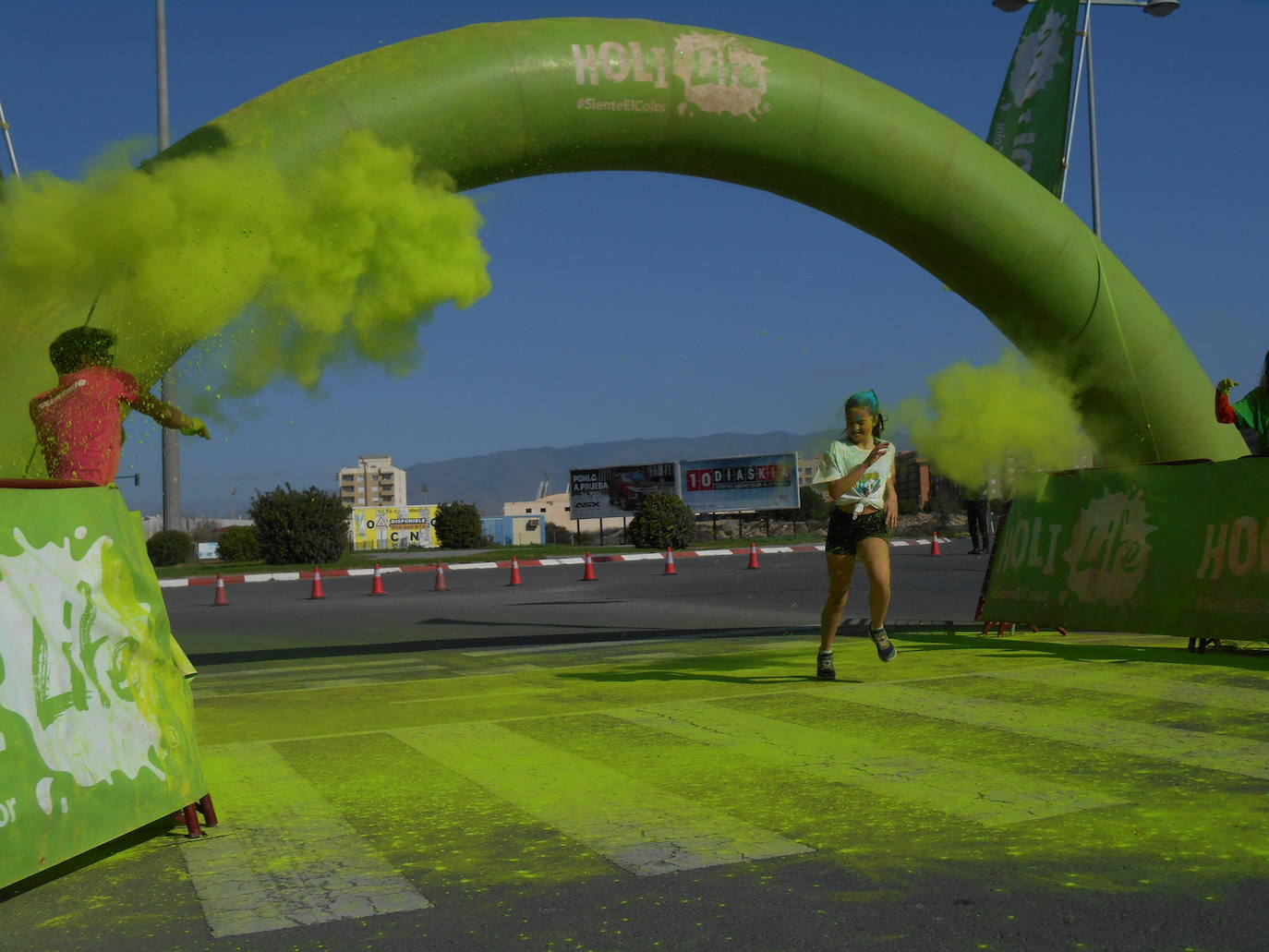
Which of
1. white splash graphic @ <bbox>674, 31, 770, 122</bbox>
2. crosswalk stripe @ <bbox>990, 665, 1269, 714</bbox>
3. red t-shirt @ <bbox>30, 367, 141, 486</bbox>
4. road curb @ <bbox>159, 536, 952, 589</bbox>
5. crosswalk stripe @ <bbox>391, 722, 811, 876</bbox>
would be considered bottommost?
crosswalk stripe @ <bbox>391, 722, 811, 876</bbox>

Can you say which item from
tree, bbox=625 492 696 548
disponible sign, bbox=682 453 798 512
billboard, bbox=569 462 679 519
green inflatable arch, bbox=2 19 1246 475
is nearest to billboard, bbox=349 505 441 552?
billboard, bbox=569 462 679 519

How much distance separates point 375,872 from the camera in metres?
3.75

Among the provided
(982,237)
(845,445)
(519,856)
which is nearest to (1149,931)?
(519,856)

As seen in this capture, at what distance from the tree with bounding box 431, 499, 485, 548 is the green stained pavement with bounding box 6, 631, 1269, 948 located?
3951 cm

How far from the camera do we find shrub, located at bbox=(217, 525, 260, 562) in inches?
1500

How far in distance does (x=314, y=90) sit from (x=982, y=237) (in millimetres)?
4979

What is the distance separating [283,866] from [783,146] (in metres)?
6.18

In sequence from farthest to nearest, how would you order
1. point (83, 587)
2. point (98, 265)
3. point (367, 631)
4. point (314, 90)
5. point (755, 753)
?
1. point (367, 631)
2. point (314, 90)
3. point (98, 265)
4. point (755, 753)
5. point (83, 587)

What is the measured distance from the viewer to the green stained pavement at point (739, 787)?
3572 millimetres

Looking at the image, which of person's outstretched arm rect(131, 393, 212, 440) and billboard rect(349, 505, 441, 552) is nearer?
person's outstretched arm rect(131, 393, 212, 440)

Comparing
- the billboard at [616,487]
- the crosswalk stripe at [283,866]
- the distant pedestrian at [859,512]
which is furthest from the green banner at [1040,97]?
the billboard at [616,487]

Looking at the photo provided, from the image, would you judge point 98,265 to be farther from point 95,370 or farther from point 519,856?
point 519,856

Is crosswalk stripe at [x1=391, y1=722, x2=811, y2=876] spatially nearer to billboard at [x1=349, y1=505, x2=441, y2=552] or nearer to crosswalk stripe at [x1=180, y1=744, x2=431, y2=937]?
crosswalk stripe at [x1=180, y1=744, x2=431, y2=937]

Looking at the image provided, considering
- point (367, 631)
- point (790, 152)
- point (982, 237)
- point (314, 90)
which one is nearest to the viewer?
point (314, 90)
